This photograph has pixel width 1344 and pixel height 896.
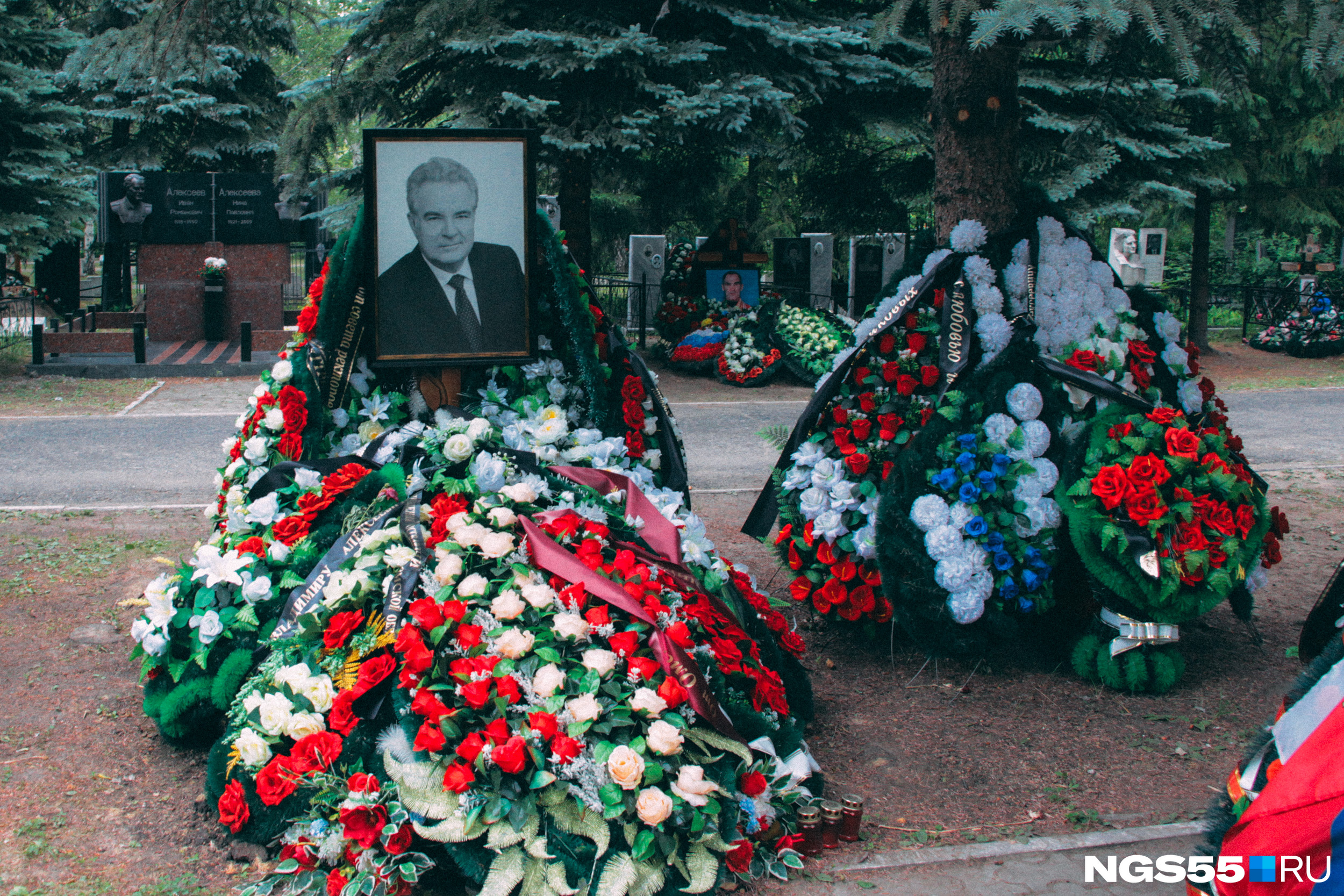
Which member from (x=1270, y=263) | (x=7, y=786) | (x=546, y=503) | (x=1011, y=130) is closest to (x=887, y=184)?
(x=1011, y=130)

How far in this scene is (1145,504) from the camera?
4414 mm

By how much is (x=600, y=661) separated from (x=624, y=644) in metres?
0.10

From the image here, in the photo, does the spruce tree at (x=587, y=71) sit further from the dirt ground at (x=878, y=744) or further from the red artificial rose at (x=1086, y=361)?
the red artificial rose at (x=1086, y=361)

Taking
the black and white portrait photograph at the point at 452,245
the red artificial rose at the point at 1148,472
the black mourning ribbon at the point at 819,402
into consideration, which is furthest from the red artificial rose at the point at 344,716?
the red artificial rose at the point at 1148,472

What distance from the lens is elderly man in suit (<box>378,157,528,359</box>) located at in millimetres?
4797

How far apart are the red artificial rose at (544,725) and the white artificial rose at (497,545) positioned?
0.60 metres

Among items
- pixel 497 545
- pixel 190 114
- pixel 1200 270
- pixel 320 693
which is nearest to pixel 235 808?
pixel 320 693

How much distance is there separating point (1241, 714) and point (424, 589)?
11.0 ft

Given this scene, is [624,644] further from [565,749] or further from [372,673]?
[372,673]

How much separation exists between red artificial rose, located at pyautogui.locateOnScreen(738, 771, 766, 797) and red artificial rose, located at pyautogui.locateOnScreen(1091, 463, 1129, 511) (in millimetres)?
1990

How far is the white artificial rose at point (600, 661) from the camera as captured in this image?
128 inches

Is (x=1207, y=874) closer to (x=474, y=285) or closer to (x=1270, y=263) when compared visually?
(x=474, y=285)

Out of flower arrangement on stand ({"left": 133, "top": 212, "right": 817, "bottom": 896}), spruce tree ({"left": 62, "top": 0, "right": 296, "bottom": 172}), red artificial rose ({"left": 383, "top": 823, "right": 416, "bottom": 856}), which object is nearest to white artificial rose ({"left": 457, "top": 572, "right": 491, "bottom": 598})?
flower arrangement on stand ({"left": 133, "top": 212, "right": 817, "bottom": 896})

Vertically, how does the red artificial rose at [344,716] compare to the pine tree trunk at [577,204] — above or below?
below
